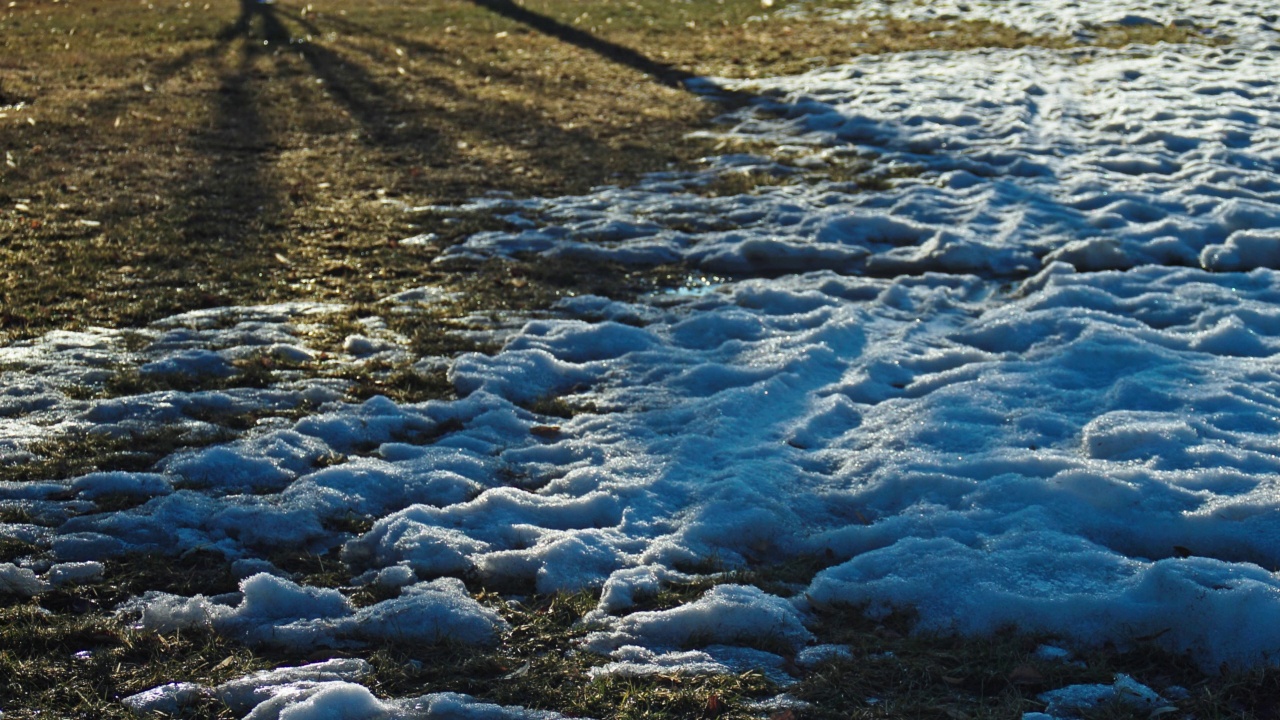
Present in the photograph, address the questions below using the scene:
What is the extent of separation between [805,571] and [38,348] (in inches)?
139

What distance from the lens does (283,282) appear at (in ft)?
19.5

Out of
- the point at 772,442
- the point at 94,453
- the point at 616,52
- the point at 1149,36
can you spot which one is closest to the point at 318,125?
the point at 616,52

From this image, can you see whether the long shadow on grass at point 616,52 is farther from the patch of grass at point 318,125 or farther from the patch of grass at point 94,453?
the patch of grass at point 94,453

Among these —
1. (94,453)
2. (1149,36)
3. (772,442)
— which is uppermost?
(1149,36)

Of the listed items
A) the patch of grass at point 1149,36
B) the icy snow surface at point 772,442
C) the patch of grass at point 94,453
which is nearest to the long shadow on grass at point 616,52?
the icy snow surface at point 772,442

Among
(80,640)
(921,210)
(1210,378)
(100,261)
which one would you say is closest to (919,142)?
(921,210)

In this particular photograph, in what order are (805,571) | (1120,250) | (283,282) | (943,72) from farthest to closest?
1. (943,72)
2. (1120,250)
3. (283,282)
4. (805,571)

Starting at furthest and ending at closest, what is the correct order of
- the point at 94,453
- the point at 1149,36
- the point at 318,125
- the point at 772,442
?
the point at 1149,36, the point at 318,125, the point at 772,442, the point at 94,453

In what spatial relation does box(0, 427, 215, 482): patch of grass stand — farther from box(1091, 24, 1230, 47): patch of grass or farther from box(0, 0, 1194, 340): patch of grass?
box(1091, 24, 1230, 47): patch of grass

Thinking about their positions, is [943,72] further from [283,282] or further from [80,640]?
[80,640]

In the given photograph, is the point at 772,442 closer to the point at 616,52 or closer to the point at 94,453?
the point at 94,453

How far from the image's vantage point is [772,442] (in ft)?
14.2

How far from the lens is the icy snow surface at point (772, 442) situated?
128 inches

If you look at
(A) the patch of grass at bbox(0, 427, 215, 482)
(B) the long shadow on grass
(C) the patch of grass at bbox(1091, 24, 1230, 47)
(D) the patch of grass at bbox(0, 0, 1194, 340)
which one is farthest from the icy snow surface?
(C) the patch of grass at bbox(1091, 24, 1230, 47)
